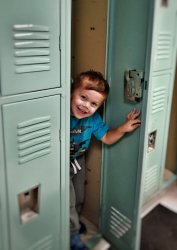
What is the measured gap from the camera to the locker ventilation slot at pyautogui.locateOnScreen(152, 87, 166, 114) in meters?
1.87

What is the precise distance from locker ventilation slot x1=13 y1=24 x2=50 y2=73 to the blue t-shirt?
0.55m

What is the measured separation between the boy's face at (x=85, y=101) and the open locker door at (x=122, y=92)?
12cm

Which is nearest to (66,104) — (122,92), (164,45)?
(122,92)

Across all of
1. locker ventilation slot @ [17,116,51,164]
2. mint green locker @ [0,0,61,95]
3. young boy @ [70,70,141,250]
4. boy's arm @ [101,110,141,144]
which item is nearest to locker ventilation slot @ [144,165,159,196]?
young boy @ [70,70,141,250]

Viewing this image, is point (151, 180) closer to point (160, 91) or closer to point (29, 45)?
point (160, 91)

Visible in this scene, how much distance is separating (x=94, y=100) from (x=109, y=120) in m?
0.20

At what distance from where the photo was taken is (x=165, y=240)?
1942 mm

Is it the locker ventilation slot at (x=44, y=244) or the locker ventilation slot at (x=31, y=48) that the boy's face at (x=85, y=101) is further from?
the locker ventilation slot at (x=44, y=244)

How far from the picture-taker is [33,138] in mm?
1184

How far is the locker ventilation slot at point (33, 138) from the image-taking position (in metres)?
1.14

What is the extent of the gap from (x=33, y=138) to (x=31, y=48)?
364mm

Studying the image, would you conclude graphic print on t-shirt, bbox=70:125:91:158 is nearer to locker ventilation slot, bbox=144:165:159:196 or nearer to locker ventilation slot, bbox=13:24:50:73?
locker ventilation slot, bbox=13:24:50:73

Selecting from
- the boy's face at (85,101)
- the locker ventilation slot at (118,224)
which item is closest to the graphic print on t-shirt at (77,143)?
the boy's face at (85,101)

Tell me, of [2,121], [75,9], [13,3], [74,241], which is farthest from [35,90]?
[74,241]
